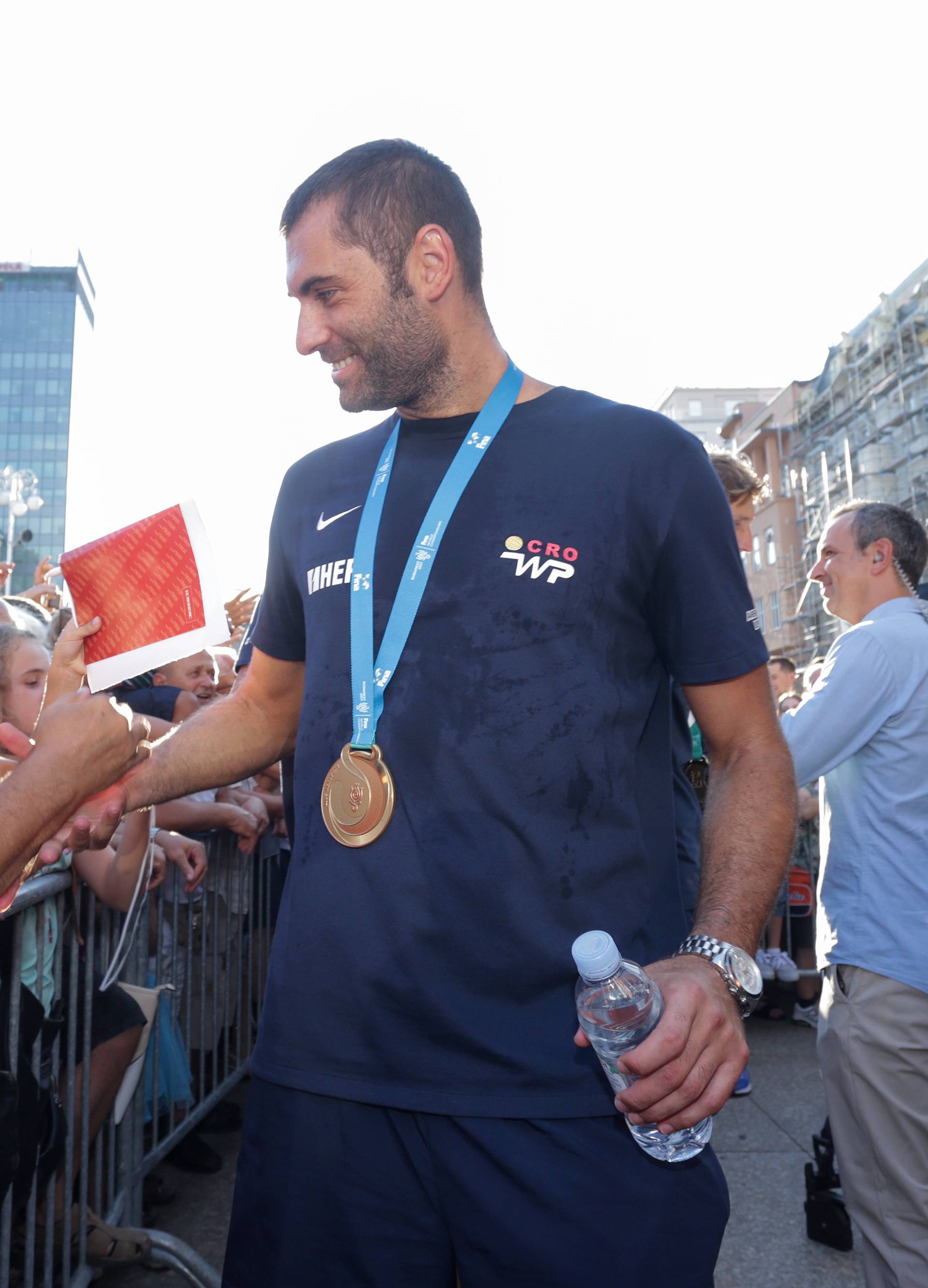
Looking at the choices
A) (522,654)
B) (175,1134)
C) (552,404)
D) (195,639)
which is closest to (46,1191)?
(175,1134)

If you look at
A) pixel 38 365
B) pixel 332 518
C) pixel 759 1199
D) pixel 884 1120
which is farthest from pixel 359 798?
pixel 38 365

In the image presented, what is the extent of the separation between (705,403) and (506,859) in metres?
88.1

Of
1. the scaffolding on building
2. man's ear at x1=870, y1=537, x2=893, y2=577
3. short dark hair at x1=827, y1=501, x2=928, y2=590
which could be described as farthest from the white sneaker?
the scaffolding on building

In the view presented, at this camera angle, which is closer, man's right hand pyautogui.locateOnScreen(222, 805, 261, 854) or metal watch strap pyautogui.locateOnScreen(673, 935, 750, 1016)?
metal watch strap pyautogui.locateOnScreen(673, 935, 750, 1016)

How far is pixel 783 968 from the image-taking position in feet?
23.4

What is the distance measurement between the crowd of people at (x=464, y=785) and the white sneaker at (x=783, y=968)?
5691 millimetres

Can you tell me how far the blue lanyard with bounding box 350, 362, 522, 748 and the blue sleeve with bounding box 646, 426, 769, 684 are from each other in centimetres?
32

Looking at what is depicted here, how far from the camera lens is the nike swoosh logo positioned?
1.94m

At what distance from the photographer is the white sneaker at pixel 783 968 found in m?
7.12

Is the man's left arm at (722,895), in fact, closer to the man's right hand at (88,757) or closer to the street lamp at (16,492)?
the man's right hand at (88,757)

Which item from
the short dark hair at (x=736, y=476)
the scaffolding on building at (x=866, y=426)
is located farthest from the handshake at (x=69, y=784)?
the scaffolding on building at (x=866, y=426)

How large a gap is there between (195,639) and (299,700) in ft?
1.14

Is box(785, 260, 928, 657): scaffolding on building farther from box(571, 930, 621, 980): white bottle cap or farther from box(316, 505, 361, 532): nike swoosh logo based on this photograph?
box(571, 930, 621, 980): white bottle cap

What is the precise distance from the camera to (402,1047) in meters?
1.52
